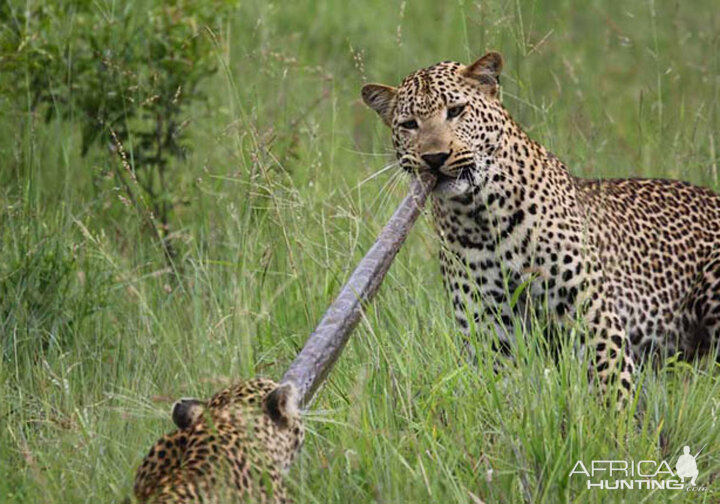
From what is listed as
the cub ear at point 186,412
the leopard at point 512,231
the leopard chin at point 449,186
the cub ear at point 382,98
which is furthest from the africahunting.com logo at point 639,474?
the cub ear at point 382,98

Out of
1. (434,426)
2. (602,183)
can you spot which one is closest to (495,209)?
(602,183)

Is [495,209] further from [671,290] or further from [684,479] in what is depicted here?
[684,479]

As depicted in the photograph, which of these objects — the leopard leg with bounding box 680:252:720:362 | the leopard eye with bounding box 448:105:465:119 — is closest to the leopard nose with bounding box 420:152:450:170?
the leopard eye with bounding box 448:105:465:119

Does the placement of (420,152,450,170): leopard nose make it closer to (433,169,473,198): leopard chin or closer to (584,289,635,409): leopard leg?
(433,169,473,198): leopard chin

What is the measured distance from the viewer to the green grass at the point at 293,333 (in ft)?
17.4

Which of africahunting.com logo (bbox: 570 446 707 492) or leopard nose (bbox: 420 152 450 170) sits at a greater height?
leopard nose (bbox: 420 152 450 170)

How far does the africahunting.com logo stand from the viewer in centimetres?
520

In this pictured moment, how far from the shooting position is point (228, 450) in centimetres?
483

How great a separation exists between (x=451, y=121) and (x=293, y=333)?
115 cm

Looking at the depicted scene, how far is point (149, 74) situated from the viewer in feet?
29.3

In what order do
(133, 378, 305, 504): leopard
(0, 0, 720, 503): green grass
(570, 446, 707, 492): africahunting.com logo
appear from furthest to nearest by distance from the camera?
(0, 0, 720, 503): green grass < (570, 446, 707, 492): africahunting.com logo < (133, 378, 305, 504): leopard

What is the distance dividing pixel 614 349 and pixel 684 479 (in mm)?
1202

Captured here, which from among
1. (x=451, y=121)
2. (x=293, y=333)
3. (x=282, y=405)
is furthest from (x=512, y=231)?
(x=282, y=405)

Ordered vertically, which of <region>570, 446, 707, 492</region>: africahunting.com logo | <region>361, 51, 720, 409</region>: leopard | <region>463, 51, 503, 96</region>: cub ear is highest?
<region>463, 51, 503, 96</region>: cub ear
